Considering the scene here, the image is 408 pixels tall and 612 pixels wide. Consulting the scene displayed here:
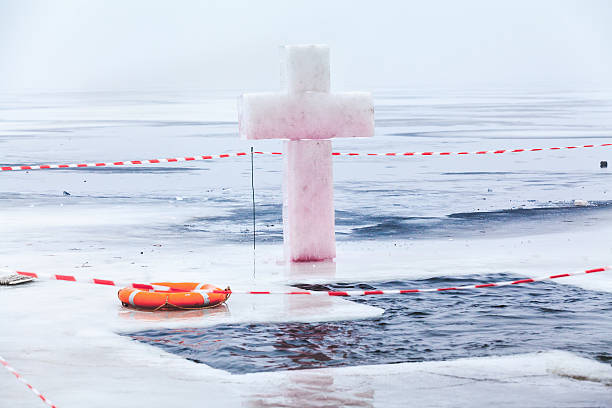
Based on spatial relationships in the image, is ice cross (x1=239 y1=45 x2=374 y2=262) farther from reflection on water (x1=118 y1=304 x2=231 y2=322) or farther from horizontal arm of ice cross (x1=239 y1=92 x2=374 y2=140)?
reflection on water (x1=118 y1=304 x2=231 y2=322)

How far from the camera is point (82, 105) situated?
59.9 meters

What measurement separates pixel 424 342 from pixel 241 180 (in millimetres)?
14254

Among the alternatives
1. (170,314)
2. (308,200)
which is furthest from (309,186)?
(170,314)

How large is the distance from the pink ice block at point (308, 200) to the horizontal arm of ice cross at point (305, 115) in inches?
8.8

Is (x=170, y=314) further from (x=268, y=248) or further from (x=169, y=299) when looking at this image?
(x=268, y=248)

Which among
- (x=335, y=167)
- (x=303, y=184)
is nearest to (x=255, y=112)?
(x=303, y=184)

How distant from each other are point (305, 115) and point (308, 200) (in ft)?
3.21

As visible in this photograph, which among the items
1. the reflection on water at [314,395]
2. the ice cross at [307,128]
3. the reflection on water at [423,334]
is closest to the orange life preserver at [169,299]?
the reflection on water at [423,334]

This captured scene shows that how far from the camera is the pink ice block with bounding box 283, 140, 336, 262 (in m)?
13.1

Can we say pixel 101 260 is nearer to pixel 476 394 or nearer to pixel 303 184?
pixel 303 184

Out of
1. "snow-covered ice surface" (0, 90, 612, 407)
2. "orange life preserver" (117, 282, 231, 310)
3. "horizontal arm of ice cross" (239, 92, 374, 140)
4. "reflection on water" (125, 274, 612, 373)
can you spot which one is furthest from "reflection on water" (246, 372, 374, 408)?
"horizontal arm of ice cross" (239, 92, 374, 140)

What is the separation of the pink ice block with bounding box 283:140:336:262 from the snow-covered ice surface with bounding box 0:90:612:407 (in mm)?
354

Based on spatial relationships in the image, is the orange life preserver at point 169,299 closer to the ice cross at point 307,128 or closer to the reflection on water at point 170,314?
the reflection on water at point 170,314

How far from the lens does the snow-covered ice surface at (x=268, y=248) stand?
788cm
